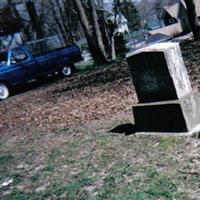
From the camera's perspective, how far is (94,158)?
5.80m

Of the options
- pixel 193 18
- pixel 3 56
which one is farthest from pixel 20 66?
pixel 193 18

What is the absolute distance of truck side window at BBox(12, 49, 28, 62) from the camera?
56.9 feet

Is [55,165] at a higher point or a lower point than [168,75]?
lower

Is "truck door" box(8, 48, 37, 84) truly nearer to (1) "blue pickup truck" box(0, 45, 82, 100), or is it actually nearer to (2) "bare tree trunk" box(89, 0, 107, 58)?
(1) "blue pickup truck" box(0, 45, 82, 100)

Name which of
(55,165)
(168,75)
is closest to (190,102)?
(168,75)

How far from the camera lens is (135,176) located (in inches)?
188

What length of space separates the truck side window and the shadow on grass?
36.5ft

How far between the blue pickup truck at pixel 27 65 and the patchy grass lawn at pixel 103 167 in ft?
31.8

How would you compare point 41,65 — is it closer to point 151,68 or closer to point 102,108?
point 102,108

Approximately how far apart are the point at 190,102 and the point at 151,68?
2.53 feet

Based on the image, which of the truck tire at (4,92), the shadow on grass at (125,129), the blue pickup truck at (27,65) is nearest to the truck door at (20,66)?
the blue pickup truck at (27,65)

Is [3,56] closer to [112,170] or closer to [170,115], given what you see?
[170,115]

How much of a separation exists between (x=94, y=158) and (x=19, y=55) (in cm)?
1250

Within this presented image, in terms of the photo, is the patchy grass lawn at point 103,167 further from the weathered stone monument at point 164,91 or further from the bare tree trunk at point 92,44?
the bare tree trunk at point 92,44
